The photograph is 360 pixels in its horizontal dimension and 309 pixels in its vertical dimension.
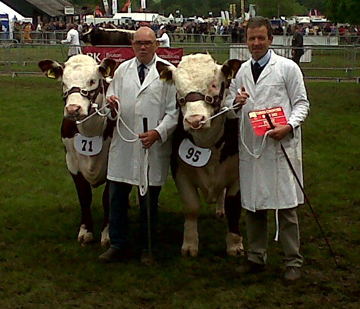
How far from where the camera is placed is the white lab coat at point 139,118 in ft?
21.1

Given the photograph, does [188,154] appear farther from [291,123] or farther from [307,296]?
[307,296]

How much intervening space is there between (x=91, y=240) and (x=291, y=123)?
9.32 ft

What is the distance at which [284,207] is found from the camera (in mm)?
5938

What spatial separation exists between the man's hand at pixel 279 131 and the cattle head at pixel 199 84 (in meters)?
0.59

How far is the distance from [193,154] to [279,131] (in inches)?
46.3

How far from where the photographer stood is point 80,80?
6.61m

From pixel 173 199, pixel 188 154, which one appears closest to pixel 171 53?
pixel 173 199

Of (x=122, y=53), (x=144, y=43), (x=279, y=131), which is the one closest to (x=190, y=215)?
(x=279, y=131)

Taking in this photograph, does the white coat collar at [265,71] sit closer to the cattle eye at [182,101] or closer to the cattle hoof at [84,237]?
the cattle eye at [182,101]

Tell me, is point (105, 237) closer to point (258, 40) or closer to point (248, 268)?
point (248, 268)

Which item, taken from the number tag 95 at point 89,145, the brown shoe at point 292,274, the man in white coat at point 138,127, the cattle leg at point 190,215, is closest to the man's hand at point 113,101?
the man in white coat at point 138,127

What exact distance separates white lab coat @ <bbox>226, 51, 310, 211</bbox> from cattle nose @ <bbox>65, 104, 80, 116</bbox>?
1.52m

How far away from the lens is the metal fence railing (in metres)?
23.8

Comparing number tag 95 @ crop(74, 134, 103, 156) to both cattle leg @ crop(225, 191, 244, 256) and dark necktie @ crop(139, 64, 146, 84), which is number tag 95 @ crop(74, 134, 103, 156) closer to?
dark necktie @ crop(139, 64, 146, 84)
